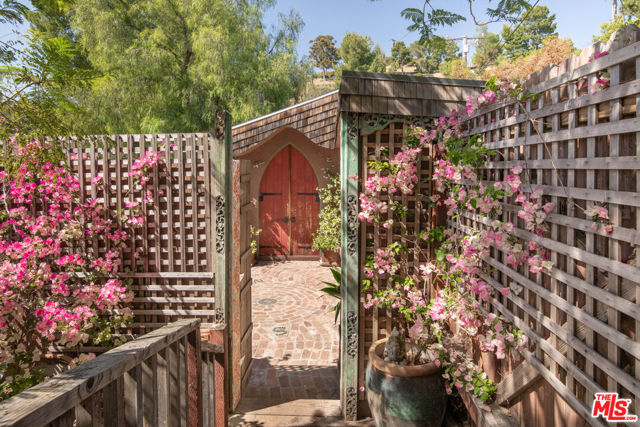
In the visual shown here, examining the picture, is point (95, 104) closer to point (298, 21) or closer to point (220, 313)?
point (298, 21)

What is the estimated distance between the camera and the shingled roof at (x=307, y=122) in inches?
356

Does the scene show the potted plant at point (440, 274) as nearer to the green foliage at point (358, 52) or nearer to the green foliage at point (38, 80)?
the green foliage at point (38, 80)

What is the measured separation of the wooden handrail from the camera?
1.03m

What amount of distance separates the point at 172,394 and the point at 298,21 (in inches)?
654

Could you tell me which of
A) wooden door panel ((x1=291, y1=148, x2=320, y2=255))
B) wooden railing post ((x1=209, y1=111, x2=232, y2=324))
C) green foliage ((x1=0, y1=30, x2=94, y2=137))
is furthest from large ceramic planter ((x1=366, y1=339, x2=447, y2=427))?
wooden door panel ((x1=291, y1=148, x2=320, y2=255))

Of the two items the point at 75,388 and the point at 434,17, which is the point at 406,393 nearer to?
the point at 75,388

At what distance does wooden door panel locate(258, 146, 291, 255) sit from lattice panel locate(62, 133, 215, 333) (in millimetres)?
6465

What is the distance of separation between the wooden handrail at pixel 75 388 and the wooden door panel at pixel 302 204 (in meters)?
8.39

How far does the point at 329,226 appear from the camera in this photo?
28.1ft

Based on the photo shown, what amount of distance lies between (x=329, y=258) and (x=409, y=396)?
6.66 m

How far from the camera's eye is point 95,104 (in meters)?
12.9

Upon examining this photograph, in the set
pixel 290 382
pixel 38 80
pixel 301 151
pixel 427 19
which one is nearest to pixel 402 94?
pixel 427 19

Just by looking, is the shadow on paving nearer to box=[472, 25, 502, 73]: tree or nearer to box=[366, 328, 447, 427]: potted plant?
box=[366, 328, 447, 427]: potted plant

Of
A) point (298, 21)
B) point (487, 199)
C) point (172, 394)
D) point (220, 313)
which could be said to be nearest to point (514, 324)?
point (487, 199)
